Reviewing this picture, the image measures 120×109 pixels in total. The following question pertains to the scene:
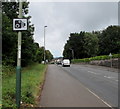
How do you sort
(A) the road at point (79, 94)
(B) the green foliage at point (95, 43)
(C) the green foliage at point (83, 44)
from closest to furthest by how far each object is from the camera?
(A) the road at point (79, 94), (B) the green foliage at point (95, 43), (C) the green foliage at point (83, 44)

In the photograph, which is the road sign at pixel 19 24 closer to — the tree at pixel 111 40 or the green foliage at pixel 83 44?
the tree at pixel 111 40

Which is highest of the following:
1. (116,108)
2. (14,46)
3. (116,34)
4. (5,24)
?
(116,34)

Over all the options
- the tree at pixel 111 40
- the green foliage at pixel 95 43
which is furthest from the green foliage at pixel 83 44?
the tree at pixel 111 40

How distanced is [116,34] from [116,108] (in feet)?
257

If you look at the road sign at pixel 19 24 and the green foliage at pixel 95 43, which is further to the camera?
the green foliage at pixel 95 43

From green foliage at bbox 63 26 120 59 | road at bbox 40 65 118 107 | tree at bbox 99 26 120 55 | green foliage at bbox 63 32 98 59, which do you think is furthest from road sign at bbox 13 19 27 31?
green foliage at bbox 63 32 98 59

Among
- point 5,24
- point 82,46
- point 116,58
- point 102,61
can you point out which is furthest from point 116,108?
point 82,46

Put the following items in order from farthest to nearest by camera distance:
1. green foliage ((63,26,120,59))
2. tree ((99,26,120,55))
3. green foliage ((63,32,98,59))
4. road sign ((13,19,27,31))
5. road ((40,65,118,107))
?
green foliage ((63,32,98,59)) → green foliage ((63,26,120,59)) → tree ((99,26,120,55)) → road ((40,65,118,107)) → road sign ((13,19,27,31))

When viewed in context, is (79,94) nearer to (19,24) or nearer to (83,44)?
(19,24)

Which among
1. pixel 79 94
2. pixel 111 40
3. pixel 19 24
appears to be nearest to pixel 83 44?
pixel 111 40

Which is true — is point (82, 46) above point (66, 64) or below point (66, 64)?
above

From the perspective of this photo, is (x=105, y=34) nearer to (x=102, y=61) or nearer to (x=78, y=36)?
(x=78, y=36)

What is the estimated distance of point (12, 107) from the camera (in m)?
6.77

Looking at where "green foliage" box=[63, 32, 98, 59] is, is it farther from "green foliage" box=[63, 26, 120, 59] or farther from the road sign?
the road sign
